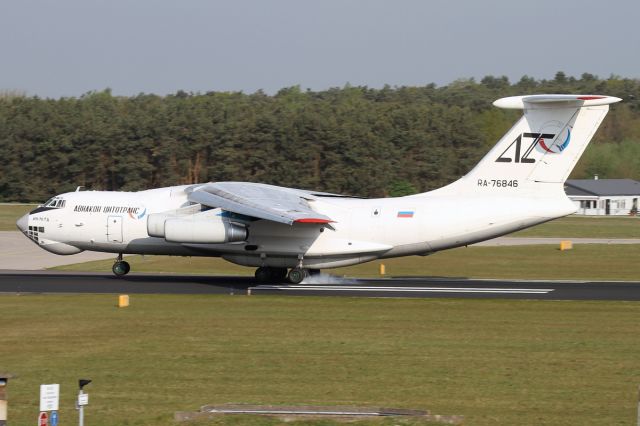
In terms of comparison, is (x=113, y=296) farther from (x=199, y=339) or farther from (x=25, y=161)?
(x=25, y=161)

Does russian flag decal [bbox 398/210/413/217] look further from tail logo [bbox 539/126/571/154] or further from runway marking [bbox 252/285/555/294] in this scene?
tail logo [bbox 539/126/571/154]

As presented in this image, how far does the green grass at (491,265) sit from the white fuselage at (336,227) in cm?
476

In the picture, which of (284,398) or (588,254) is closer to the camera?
(284,398)

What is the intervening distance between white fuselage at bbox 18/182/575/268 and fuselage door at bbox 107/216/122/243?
0.10 feet

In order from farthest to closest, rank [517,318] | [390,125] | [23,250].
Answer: [390,125]
[23,250]
[517,318]

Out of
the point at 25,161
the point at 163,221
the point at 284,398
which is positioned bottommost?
the point at 284,398

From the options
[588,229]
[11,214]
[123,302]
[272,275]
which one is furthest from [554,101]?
[11,214]

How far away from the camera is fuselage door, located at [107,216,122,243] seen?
28266 millimetres

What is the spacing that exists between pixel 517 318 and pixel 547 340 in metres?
2.60

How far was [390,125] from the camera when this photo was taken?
3206 inches

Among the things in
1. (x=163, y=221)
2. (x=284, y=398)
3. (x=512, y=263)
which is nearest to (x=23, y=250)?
(x=163, y=221)

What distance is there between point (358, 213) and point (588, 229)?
1436 inches

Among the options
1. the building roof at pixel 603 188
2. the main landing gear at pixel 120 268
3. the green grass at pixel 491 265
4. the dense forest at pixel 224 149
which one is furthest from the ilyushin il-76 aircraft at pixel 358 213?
the building roof at pixel 603 188

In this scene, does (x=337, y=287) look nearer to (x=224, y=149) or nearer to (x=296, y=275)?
(x=296, y=275)
